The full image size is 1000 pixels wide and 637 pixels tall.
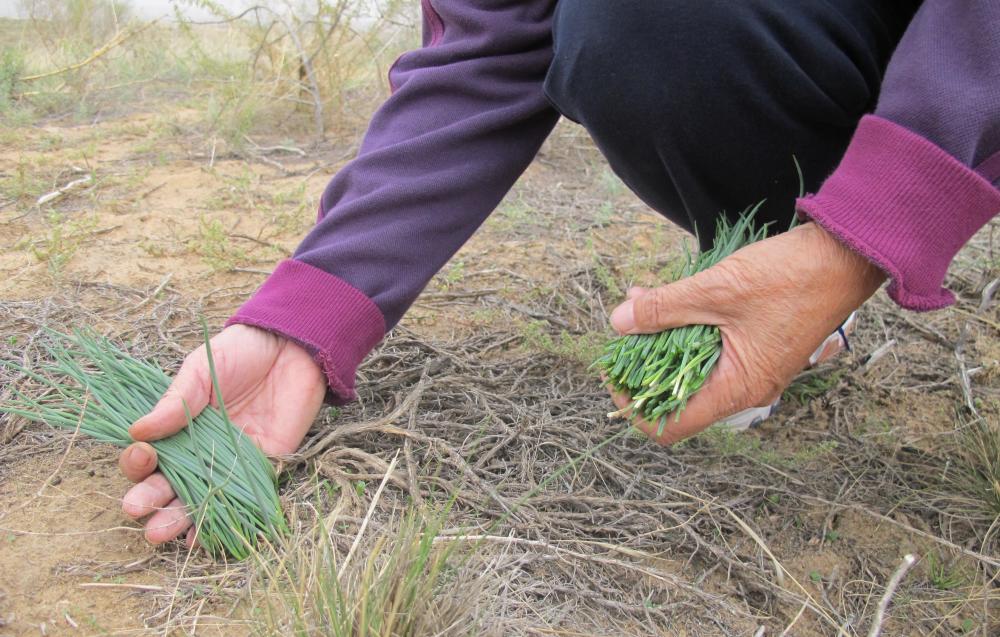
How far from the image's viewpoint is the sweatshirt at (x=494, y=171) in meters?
0.98

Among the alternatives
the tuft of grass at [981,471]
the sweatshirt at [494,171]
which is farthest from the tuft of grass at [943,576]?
the sweatshirt at [494,171]

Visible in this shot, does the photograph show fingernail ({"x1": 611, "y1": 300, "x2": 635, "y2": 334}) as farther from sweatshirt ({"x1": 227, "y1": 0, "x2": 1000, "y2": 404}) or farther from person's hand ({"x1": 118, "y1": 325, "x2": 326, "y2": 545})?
person's hand ({"x1": 118, "y1": 325, "x2": 326, "y2": 545})

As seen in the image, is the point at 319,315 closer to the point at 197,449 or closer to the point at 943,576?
the point at 197,449

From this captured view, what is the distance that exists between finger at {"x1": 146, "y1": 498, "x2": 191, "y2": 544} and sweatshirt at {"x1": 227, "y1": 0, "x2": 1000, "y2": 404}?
1.10 feet

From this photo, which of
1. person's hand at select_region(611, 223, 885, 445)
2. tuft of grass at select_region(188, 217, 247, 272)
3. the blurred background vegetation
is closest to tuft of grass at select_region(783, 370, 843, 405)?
person's hand at select_region(611, 223, 885, 445)

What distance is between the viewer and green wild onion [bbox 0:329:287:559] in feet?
3.61

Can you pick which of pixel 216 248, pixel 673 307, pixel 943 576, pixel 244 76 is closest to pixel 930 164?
pixel 673 307

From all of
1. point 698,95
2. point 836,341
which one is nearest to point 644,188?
point 698,95

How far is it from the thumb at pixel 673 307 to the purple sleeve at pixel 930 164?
197 millimetres

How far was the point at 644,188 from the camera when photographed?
1.56 m

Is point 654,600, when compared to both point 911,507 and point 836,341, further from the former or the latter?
point 836,341

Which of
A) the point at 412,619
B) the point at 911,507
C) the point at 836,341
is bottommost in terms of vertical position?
the point at 911,507

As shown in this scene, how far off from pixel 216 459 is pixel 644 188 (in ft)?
3.34

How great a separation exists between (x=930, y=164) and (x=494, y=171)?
0.79 meters
